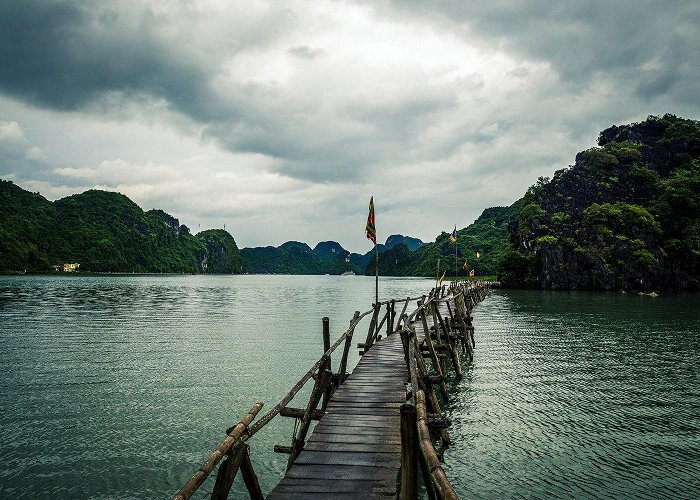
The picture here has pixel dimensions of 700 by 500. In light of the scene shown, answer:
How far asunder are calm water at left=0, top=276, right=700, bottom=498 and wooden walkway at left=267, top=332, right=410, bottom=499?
7.01ft

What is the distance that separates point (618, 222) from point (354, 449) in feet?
320

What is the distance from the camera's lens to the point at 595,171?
4114 inches

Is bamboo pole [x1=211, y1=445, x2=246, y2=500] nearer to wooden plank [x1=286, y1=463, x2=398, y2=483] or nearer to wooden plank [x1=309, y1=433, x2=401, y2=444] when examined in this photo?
wooden plank [x1=286, y1=463, x2=398, y2=483]

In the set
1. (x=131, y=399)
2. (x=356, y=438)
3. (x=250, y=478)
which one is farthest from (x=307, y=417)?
(x=131, y=399)

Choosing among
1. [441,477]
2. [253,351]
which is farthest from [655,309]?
[441,477]

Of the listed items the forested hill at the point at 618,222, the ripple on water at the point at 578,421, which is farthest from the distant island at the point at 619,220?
the ripple on water at the point at 578,421

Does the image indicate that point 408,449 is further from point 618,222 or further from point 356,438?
point 618,222

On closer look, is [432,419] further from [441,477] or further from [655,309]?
[655,309]

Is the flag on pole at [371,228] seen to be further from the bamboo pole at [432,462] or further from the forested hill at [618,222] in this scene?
the forested hill at [618,222]

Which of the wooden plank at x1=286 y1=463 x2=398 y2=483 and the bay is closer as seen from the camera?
the wooden plank at x1=286 y1=463 x2=398 y2=483

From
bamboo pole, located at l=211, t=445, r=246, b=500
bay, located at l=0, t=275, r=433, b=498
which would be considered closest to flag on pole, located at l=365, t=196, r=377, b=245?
bay, located at l=0, t=275, r=433, b=498

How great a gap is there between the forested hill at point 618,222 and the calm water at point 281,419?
198 feet

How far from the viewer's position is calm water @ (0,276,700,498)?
945 centimetres

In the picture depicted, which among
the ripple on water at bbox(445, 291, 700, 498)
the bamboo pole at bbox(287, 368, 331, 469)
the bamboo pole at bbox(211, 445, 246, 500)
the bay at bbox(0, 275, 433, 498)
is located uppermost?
the bamboo pole at bbox(211, 445, 246, 500)
